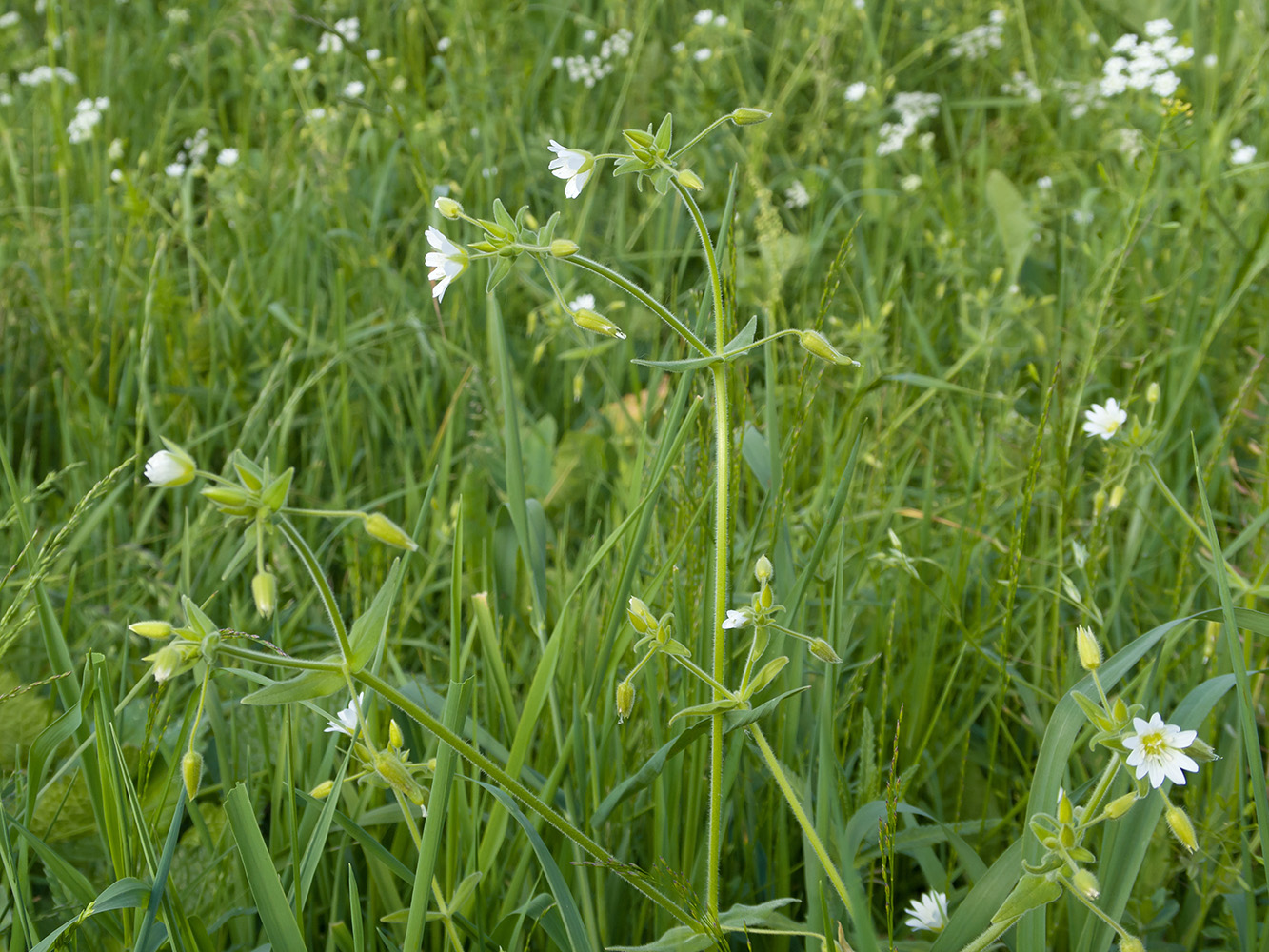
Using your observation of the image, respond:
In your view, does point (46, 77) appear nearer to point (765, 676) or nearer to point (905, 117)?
point (905, 117)

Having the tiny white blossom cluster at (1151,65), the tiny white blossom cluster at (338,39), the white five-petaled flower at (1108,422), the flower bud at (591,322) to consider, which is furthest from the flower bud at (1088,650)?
the tiny white blossom cluster at (338,39)

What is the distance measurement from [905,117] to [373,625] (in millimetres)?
2757

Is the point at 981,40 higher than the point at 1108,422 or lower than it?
higher

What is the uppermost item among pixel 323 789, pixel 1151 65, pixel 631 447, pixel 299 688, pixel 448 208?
pixel 448 208

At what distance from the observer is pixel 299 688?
80 centimetres

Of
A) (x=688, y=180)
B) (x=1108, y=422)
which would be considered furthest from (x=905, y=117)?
(x=688, y=180)

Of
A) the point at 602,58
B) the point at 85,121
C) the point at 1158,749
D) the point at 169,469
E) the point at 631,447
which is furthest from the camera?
the point at 602,58

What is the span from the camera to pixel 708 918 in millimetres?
928

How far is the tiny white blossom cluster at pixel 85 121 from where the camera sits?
2.98 m

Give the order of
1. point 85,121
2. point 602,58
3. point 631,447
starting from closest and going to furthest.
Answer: point 631,447 < point 85,121 < point 602,58

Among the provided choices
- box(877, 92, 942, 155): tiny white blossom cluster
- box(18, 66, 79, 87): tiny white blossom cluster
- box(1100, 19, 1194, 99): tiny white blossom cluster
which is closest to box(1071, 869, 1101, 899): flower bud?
box(1100, 19, 1194, 99): tiny white blossom cluster

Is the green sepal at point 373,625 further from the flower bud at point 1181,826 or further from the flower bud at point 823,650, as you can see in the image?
the flower bud at point 1181,826

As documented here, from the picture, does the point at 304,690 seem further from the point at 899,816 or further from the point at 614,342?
the point at 614,342

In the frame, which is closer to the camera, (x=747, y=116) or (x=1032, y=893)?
(x=1032, y=893)
